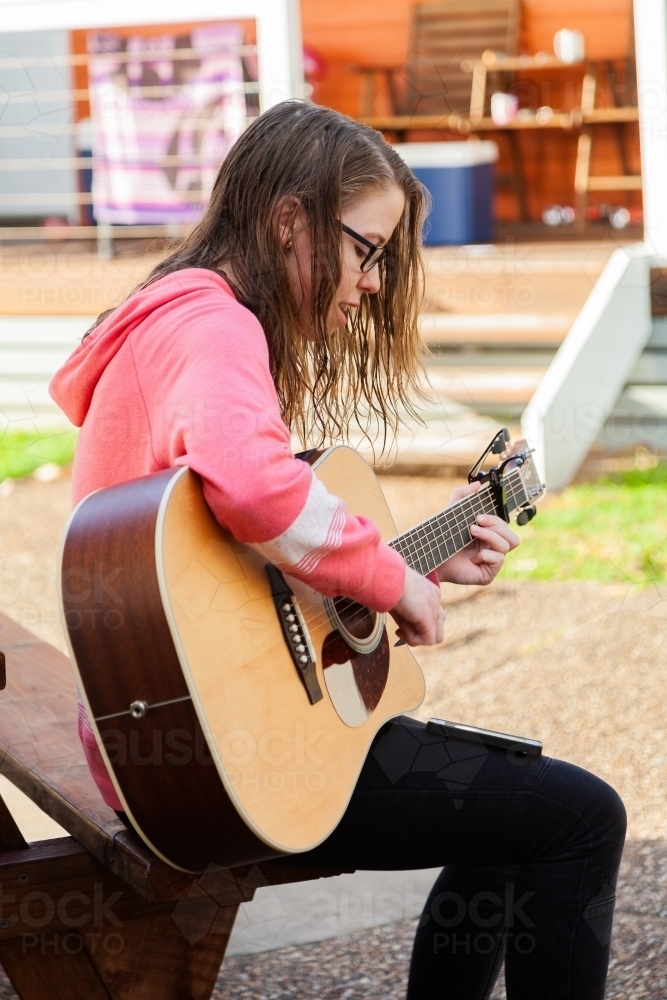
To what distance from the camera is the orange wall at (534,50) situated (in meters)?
8.86

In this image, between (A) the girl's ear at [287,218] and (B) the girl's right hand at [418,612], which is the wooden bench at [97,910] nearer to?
(B) the girl's right hand at [418,612]

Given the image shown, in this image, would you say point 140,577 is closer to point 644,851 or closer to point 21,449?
point 644,851

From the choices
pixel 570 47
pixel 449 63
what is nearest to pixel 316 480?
pixel 570 47

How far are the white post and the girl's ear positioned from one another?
4407mm

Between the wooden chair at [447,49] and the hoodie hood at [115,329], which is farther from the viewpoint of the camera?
the wooden chair at [447,49]

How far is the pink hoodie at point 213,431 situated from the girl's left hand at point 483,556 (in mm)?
376

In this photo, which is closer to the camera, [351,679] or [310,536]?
[310,536]

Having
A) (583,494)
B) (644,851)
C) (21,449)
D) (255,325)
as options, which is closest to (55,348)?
(21,449)

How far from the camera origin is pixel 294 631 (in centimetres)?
161

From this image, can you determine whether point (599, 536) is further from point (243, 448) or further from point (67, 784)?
point (243, 448)

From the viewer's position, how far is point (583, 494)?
5.04 metres

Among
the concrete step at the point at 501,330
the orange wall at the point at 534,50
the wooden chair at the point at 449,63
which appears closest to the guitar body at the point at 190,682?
the concrete step at the point at 501,330

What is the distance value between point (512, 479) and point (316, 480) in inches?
26.2

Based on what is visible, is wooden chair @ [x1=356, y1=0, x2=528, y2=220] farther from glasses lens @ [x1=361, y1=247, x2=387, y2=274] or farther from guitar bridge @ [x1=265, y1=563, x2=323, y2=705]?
guitar bridge @ [x1=265, y1=563, x2=323, y2=705]
